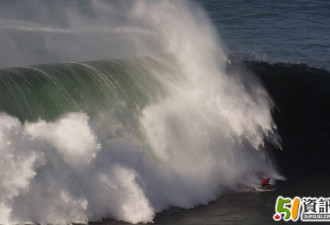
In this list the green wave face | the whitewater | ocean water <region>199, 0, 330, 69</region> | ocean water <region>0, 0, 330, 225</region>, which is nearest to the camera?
the whitewater

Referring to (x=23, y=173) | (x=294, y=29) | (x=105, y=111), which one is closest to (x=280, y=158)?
(x=105, y=111)

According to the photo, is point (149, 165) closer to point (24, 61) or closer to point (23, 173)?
point (23, 173)

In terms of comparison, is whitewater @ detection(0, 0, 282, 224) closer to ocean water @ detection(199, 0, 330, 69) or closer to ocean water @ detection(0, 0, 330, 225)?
ocean water @ detection(0, 0, 330, 225)

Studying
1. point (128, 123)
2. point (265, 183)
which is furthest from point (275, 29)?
point (128, 123)

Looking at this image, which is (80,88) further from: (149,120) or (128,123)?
(149,120)

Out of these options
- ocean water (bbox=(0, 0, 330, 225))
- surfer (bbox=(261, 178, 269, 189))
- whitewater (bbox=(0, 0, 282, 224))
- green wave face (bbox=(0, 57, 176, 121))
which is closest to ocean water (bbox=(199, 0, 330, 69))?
ocean water (bbox=(0, 0, 330, 225))


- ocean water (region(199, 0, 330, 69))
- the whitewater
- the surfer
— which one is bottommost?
the surfer

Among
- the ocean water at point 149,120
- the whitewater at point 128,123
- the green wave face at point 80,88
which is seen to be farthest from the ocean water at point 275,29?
the green wave face at point 80,88

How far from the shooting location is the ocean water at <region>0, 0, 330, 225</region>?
14.6 metres

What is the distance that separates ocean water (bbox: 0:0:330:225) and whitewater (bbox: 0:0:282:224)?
0.03 metres

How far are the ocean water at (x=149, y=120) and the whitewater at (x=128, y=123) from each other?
3 centimetres

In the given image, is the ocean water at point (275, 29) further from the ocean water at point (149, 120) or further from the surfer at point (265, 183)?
the surfer at point (265, 183)

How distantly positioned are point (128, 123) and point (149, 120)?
722mm

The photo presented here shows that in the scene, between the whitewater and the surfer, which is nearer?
the whitewater
